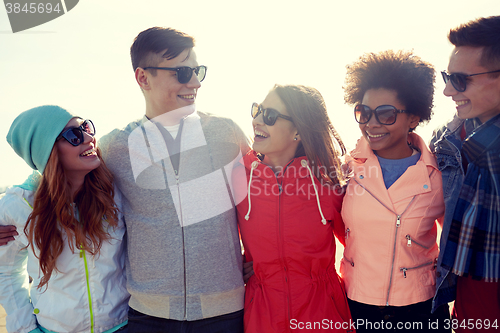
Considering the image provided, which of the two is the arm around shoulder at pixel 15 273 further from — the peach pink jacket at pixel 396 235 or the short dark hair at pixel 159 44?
the peach pink jacket at pixel 396 235

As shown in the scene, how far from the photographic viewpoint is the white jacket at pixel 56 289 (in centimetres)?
222

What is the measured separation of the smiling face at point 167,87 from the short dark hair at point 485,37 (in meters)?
1.88

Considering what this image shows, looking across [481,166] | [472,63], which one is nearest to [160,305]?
[481,166]

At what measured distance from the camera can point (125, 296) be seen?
2.42m

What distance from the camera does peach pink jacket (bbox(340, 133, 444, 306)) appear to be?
218 centimetres

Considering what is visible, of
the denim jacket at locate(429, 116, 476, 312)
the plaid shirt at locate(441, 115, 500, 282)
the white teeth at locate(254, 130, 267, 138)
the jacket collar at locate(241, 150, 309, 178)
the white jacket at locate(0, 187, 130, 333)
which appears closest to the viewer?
the plaid shirt at locate(441, 115, 500, 282)

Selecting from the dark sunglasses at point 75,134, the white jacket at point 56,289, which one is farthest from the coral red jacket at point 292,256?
the dark sunglasses at point 75,134

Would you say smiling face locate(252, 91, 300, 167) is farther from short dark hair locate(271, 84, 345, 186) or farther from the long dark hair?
the long dark hair

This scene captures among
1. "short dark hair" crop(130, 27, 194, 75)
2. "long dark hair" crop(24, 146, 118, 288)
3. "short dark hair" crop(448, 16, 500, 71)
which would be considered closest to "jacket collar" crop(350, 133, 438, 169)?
"short dark hair" crop(448, 16, 500, 71)

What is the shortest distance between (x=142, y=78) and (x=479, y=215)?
2.52 m

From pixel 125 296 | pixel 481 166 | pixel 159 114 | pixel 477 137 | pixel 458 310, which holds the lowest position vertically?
pixel 458 310

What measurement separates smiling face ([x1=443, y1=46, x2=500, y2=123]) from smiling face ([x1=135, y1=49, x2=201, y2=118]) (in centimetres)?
183

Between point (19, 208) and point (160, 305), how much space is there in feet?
3.69

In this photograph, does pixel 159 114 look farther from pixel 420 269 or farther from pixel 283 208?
pixel 420 269
